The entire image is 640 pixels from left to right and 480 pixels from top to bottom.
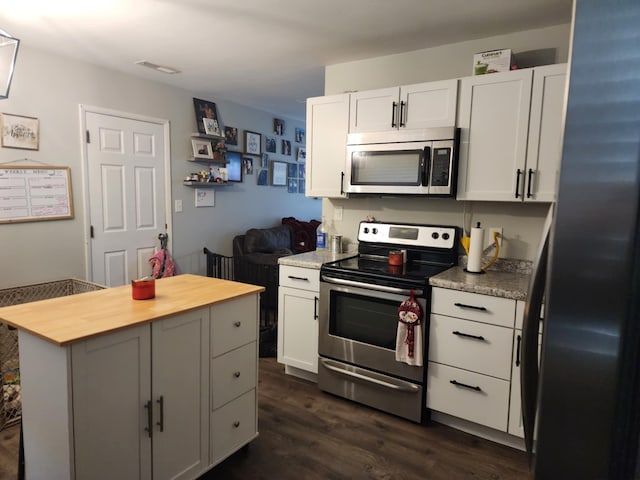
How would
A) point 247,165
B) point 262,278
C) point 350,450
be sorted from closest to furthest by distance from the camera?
point 350,450 < point 262,278 < point 247,165

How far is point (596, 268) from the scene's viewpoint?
462 millimetres

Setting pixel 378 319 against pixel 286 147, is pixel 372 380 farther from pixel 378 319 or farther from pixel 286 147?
pixel 286 147

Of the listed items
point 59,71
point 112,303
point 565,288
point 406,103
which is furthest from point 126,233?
point 565,288

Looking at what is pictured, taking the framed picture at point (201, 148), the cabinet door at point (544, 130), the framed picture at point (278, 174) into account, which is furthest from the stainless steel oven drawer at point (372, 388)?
the framed picture at point (278, 174)

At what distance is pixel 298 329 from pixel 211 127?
106 inches

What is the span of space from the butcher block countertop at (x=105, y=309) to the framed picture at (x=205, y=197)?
255 centimetres

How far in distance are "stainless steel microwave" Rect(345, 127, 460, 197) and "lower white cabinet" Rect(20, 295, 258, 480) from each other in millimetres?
1323

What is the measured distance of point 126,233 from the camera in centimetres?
396

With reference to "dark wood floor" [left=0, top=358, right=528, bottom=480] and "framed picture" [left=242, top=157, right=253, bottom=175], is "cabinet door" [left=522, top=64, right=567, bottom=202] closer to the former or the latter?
"dark wood floor" [left=0, top=358, right=528, bottom=480]

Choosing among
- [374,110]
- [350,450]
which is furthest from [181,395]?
[374,110]

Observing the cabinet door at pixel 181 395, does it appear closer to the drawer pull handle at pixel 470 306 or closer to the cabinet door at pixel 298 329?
the cabinet door at pixel 298 329

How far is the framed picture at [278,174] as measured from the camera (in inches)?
223

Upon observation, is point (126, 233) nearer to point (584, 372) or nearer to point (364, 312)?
point (364, 312)

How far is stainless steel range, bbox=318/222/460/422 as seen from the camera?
254 centimetres
